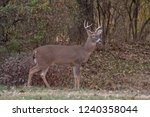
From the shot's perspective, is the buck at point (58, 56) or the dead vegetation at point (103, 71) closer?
the buck at point (58, 56)

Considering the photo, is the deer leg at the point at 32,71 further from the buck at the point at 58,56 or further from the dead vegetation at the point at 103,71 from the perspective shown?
the dead vegetation at the point at 103,71

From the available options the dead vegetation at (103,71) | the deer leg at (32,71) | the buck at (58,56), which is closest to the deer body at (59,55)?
the buck at (58,56)

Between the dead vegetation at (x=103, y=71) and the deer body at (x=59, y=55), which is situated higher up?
the deer body at (x=59, y=55)

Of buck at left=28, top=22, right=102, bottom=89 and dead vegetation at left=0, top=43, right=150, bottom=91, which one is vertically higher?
buck at left=28, top=22, right=102, bottom=89

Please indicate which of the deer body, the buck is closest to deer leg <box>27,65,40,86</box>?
the buck

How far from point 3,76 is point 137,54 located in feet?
26.6

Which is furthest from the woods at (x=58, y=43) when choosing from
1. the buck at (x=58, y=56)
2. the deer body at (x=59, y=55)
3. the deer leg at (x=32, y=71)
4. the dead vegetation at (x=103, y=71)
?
the deer body at (x=59, y=55)

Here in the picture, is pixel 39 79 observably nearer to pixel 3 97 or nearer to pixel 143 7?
pixel 3 97

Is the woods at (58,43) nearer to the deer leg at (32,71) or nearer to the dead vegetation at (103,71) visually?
the dead vegetation at (103,71)

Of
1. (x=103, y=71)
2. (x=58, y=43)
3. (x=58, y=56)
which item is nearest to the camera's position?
(x=58, y=56)

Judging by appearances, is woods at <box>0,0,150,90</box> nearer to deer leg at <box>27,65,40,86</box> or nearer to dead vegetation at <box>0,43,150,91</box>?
dead vegetation at <box>0,43,150,91</box>

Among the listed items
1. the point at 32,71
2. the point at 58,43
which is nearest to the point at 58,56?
the point at 32,71

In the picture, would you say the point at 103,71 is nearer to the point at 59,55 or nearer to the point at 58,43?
the point at 58,43

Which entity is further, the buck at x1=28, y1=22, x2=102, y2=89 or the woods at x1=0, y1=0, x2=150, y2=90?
the woods at x1=0, y1=0, x2=150, y2=90
